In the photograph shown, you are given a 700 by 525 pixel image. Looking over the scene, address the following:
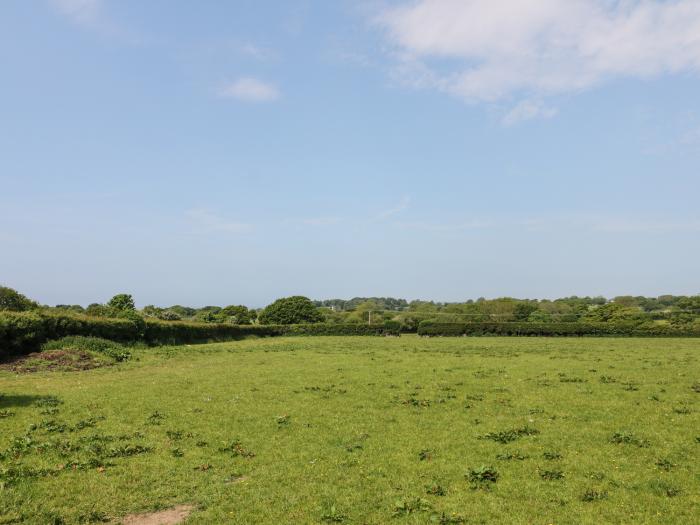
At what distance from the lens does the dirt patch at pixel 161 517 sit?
24.9ft

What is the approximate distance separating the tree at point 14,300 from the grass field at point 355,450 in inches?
801

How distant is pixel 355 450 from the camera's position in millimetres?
11250

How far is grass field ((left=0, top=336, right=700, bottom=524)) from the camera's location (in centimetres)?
803

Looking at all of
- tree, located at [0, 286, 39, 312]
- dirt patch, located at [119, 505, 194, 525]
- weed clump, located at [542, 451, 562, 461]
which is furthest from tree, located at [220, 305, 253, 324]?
dirt patch, located at [119, 505, 194, 525]

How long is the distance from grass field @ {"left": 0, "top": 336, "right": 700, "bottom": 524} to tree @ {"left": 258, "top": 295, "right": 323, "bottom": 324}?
74767 mm

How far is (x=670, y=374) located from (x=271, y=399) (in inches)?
741

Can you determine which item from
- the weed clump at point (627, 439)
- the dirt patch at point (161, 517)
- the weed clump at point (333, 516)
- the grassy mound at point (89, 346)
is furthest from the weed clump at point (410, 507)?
the grassy mound at point (89, 346)

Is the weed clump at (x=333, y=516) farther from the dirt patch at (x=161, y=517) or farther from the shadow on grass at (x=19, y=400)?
the shadow on grass at (x=19, y=400)

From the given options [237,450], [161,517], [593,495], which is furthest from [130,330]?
[593,495]

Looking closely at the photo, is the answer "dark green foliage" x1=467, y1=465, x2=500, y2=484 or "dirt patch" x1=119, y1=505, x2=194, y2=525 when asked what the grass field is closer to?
"dark green foliage" x1=467, y1=465, x2=500, y2=484

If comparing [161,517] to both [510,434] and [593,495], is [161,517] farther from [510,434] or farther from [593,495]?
[510,434]

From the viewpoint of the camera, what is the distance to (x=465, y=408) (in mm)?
15594

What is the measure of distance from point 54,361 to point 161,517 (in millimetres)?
23251

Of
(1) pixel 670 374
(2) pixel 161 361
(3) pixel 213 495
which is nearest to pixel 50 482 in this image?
(3) pixel 213 495
